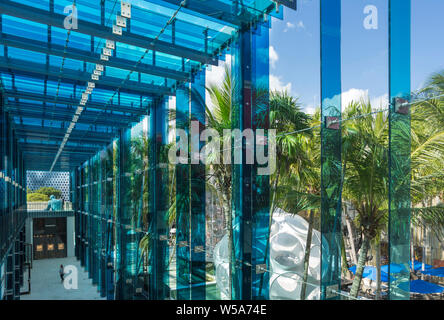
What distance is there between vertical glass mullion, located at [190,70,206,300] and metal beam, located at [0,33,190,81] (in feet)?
2.12

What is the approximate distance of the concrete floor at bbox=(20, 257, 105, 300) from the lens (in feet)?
50.0

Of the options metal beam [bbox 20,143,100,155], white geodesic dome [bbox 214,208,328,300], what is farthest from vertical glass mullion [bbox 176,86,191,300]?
metal beam [bbox 20,143,100,155]

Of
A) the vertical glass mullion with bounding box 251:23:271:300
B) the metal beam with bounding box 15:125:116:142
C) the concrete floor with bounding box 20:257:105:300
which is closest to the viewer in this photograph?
the vertical glass mullion with bounding box 251:23:271:300

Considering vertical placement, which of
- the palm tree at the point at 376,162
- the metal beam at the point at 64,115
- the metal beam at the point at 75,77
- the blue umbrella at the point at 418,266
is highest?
the metal beam at the point at 75,77

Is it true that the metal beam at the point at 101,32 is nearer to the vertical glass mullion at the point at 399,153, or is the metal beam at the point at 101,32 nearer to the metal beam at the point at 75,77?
the metal beam at the point at 75,77

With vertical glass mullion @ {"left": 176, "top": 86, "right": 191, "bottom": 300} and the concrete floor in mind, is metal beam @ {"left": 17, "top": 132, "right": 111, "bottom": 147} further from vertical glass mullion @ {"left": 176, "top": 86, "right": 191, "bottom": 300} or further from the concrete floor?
vertical glass mullion @ {"left": 176, "top": 86, "right": 191, "bottom": 300}

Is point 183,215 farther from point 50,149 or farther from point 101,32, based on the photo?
point 50,149

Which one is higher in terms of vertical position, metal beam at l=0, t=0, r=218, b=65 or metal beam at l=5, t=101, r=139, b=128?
metal beam at l=0, t=0, r=218, b=65

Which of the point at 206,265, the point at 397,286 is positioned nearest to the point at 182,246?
the point at 206,265

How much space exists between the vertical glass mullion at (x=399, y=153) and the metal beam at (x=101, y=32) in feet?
10.2

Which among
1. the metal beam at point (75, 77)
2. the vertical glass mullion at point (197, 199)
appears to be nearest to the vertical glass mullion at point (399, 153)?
the vertical glass mullion at point (197, 199)

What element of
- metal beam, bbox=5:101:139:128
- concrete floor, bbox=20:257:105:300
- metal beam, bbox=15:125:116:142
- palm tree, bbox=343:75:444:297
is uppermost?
metal beam, bbox=5:101:139:128

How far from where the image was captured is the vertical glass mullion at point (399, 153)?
8.10 ft

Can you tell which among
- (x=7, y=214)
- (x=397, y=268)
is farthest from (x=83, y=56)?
(x=7, y=214)
